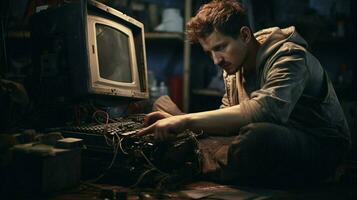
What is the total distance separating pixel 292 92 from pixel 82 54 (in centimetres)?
101

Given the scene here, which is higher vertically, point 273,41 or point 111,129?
point 273,41

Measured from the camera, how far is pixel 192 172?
85.0 inches

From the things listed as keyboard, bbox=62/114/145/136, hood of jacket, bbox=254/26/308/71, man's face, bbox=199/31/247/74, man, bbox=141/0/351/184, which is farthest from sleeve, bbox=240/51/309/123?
keyboard, bbox=62/114/145/136

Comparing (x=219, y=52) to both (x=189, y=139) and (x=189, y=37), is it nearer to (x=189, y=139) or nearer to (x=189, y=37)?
(x=189, y=37)

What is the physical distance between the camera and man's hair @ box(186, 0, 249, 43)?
221 cm

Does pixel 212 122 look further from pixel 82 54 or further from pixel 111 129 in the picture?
pixel 82 54

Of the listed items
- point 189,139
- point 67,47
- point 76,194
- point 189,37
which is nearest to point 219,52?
point 189,37

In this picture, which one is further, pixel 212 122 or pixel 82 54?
pixel 82 54

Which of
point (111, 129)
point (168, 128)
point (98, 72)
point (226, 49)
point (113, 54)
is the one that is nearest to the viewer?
point (168, 128)

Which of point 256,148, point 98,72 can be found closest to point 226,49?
point 256,148

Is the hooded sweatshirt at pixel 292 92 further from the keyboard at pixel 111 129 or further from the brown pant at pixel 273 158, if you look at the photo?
the keyboard at pixel 111 129

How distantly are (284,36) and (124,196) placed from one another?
42.9 inches

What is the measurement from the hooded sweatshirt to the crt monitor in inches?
29.5

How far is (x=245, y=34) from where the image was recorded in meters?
2.24
